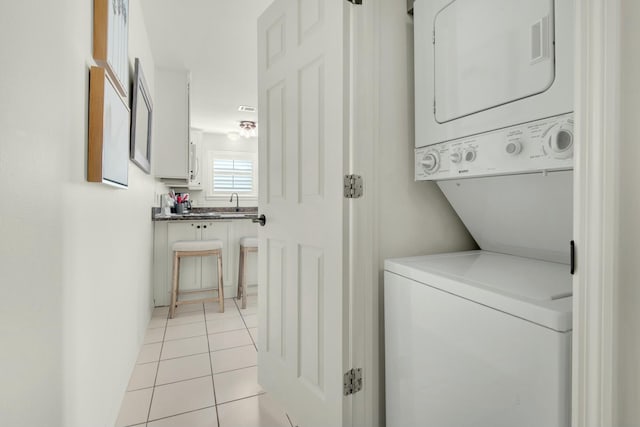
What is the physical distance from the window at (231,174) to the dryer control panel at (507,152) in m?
5.63

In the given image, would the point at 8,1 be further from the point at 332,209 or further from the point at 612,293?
the point at 612,293

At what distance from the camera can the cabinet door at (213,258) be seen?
12.0 ft

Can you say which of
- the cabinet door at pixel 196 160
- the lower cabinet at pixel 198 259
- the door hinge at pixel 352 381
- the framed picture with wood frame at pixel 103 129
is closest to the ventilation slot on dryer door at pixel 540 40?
the door hinge at pixel 352 381

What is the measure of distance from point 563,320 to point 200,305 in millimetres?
3575

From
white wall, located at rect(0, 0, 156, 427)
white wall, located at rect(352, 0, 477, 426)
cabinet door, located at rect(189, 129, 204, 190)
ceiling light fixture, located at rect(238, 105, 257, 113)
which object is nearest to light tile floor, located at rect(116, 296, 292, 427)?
white wall, located at rect(0, 0, 156, 427)

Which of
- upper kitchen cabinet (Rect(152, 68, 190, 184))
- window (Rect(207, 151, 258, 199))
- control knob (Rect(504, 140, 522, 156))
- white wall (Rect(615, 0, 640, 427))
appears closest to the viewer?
white wall (Rect(615, 0, 640, 427))

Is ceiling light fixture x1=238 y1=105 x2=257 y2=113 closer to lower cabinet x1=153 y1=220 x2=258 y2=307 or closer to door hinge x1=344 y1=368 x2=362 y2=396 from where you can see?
lower cabinet x1=153 y1=220 x2=258 y2=307

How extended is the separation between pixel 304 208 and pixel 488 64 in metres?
0.89

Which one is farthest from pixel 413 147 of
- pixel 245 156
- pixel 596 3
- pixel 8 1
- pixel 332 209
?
pixel 245 156

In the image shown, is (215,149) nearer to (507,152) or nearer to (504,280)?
(507,152)

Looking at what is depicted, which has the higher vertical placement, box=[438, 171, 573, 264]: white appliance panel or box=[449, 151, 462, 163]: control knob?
box=[449, 151, 462, 163]: control knob

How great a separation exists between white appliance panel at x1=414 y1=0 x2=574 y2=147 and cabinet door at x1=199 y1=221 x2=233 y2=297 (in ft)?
9.70

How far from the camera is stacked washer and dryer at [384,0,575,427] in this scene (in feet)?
2.48

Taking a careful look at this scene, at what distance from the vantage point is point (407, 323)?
44.8 inches
